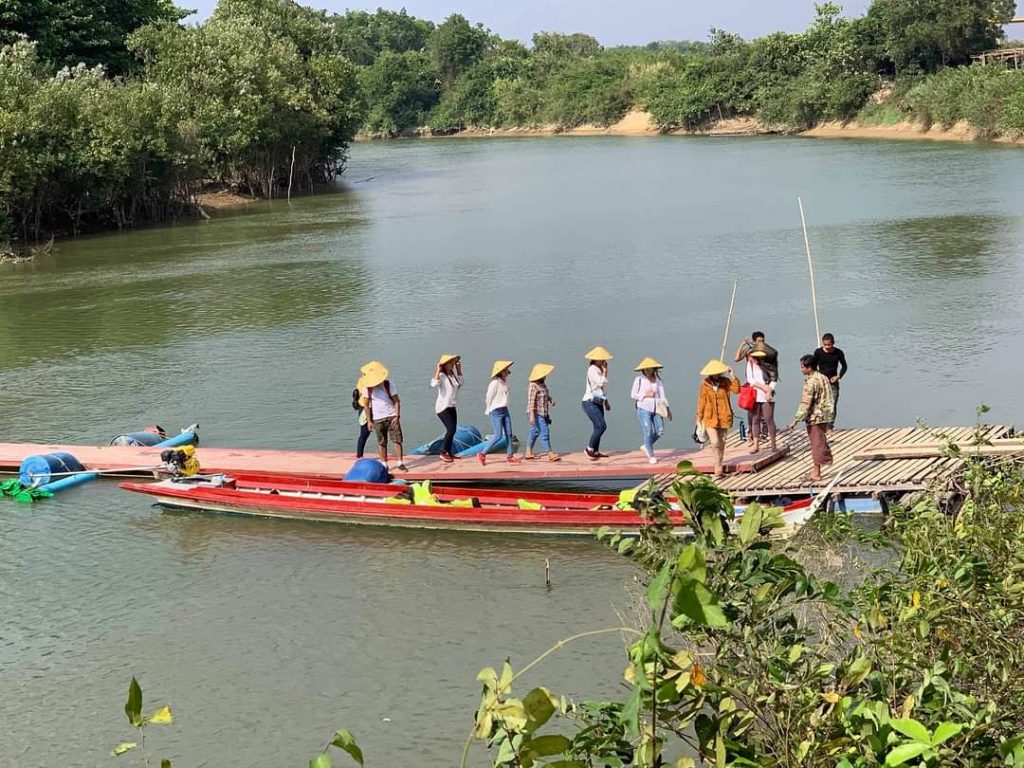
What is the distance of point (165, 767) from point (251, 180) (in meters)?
51.5

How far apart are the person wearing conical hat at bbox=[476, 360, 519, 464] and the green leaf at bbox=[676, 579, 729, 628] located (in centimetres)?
1080

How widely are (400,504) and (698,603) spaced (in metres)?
10.3

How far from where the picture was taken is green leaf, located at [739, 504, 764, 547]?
5004 mm

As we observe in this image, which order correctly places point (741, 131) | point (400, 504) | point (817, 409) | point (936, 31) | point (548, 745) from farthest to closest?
point (741, 131) < point (936, 31) < point (400, 504) < point (817, 409) < point (548, 745)

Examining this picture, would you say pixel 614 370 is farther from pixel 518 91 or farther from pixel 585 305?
pixel 518 91

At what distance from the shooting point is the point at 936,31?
71.8 meters

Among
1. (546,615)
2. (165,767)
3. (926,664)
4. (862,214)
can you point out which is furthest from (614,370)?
(862,214)

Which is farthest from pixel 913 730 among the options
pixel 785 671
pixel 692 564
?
pixel 785 671

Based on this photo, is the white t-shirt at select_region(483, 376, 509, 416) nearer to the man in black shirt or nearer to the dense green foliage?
the man in black shirt

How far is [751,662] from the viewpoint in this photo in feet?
18.5

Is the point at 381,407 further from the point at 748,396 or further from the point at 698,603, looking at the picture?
the point at 698,603

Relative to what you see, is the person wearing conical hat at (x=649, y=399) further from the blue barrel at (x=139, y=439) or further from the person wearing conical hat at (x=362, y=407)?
the blue barrel at (x=139, y=439)

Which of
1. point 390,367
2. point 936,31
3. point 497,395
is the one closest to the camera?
point 497,395

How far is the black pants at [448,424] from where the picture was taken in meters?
15.6
